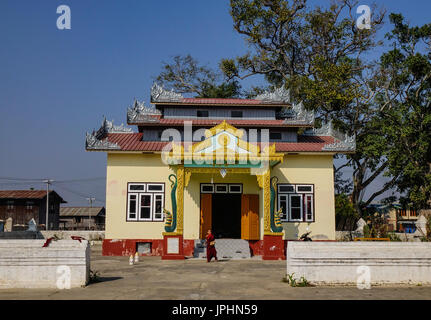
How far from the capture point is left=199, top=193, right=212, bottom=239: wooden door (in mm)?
20000

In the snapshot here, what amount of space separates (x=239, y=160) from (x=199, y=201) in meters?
3.23

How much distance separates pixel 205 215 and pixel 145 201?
9.12 ft

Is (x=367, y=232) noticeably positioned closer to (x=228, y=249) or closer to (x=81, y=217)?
(x=228, y=249)

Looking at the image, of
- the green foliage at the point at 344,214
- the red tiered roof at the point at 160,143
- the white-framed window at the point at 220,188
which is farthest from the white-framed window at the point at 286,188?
the green foliage at the point at 344,214

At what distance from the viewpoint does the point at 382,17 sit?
3056cm

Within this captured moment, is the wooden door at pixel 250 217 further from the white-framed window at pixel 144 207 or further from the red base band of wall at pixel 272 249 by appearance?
the white-framed window at pixel 144 207

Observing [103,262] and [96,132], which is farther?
[96,132]

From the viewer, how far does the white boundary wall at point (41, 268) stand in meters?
10.4

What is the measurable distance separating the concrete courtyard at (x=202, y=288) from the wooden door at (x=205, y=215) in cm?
514

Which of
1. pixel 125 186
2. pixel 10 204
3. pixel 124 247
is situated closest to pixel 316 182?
pixel 125 186

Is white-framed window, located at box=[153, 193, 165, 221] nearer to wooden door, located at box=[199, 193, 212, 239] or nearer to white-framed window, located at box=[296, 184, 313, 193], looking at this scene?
wooden door, located at box=[199, 193, 212, 239]

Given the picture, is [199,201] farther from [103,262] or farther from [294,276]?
[294,276]

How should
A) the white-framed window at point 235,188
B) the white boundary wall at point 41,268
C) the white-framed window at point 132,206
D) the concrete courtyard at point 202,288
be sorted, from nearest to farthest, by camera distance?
the concrete courtyard at point 202,288
the white boundary wall at point 41,268
the white-framed window at point 132,206
the white-framed window at point 235,188
